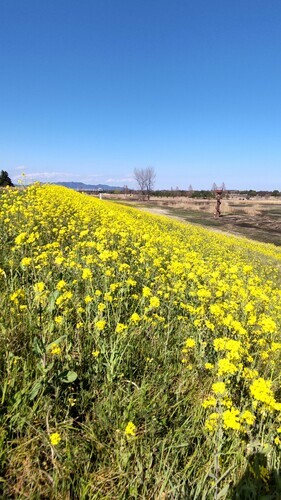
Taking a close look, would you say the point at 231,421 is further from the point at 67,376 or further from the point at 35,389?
the point at 35,389

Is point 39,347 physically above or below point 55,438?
above

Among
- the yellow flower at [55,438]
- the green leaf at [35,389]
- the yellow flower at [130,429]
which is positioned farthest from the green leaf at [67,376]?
the yellow flower at [130,429]

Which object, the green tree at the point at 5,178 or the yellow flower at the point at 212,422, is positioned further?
the green tree at the point at 5,178

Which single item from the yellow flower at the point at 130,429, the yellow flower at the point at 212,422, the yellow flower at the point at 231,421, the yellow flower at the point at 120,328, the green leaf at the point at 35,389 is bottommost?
the yellow flower at the point at 212,422

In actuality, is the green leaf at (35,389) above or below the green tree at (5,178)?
below

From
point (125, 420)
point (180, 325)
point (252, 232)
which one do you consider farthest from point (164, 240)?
point (252, 232)

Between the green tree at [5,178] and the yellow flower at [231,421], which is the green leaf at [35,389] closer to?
the yellow flower at [231,421]

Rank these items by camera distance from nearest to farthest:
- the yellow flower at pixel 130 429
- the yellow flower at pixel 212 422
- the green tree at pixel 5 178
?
the yellow flower at pixel 130 429
the yellow flower at pixel 212 422
the green tree at pixel 5 178

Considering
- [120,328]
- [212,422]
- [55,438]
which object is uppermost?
[120,328]

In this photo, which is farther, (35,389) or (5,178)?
(5,178)

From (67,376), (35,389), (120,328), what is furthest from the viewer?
(120,328)

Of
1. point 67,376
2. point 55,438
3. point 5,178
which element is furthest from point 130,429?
point 5,178

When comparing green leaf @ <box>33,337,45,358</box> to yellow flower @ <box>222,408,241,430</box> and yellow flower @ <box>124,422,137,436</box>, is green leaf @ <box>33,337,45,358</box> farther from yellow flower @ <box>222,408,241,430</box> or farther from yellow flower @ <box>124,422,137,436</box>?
yellow flower @ <box>222,408,241,430</box>

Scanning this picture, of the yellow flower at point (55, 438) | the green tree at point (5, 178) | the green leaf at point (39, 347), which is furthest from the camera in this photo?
the green tree at point (5, 178)
